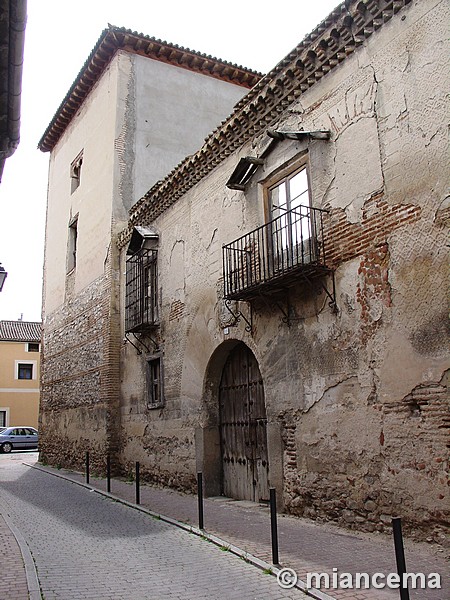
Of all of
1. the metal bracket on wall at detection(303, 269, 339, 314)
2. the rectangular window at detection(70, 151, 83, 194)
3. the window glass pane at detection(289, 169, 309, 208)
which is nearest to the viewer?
the metal bracket on wall at detection(303, 269, 339, 314)

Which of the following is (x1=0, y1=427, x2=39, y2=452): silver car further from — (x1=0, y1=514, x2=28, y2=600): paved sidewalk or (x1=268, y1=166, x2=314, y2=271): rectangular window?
(x1=268, y1=166, x2=314, y2=271): rectangular window

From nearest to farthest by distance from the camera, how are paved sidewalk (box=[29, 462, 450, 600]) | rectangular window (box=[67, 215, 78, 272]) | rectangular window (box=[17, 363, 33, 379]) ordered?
paved sidewalk (box=[29, 462, 450, 600])
rectangular window (box=[67, 215, 78, 272])
rectangular window (box=[17, 363, 33, 379])

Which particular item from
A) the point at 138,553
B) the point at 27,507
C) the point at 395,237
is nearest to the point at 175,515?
the point at 138,553

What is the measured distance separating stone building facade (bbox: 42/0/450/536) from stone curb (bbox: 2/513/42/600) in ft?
11.6

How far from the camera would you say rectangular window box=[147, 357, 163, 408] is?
12602mm

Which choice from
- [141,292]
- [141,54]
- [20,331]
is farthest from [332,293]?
[20,331]

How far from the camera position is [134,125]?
16016 mm

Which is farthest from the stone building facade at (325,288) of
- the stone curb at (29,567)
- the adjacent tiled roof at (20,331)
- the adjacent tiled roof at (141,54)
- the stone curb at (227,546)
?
the adjacent tiled roof at (20,331)

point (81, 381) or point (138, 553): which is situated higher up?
point (81, 381)

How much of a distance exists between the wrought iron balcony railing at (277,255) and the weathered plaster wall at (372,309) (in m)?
0.26

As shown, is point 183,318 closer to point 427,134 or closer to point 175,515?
point 175,515

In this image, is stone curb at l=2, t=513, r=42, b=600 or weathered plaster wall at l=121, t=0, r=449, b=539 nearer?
stone curb at l=2, t=513, r=42, b=600

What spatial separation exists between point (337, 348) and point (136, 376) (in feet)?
23.7

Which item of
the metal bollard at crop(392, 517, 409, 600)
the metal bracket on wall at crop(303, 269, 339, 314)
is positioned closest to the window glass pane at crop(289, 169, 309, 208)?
the metal bracket on wall at crop(303, 269, 339, 314)
